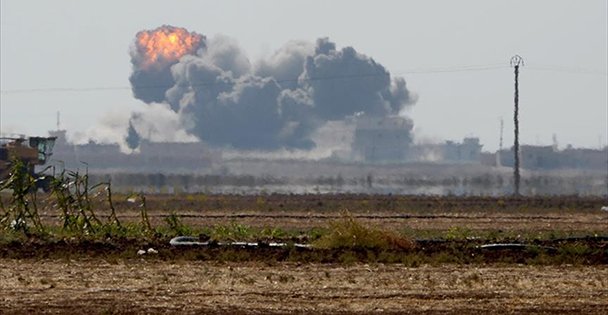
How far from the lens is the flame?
180m

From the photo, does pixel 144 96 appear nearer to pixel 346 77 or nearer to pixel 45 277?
pixel 346 77

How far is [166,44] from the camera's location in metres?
187

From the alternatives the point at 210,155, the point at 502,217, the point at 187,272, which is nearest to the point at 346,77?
the point at 210,155

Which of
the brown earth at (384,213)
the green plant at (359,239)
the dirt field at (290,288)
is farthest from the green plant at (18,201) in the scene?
the green plant at (359,239)

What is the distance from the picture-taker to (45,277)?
29.8 metres

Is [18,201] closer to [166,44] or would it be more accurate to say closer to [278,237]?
[278,237]

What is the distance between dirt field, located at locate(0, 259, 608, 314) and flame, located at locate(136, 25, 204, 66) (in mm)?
147206

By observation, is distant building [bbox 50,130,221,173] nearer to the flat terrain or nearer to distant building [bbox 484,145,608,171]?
distant building [bbox 484,145,608,171]

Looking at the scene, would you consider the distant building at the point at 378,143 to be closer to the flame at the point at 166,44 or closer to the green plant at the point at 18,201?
the flame at the point at 166,44

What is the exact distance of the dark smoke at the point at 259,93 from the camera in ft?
603

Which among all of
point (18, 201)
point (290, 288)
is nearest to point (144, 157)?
point (18, 201)

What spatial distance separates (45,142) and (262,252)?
71.6 metres

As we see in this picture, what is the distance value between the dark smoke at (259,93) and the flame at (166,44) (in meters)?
1.03

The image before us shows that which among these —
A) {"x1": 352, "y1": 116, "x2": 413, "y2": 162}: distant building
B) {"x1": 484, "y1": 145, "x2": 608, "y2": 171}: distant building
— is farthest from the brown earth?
{"x1": 352, "y1": 116, "x2": 413, "y2": 162}: distant building
